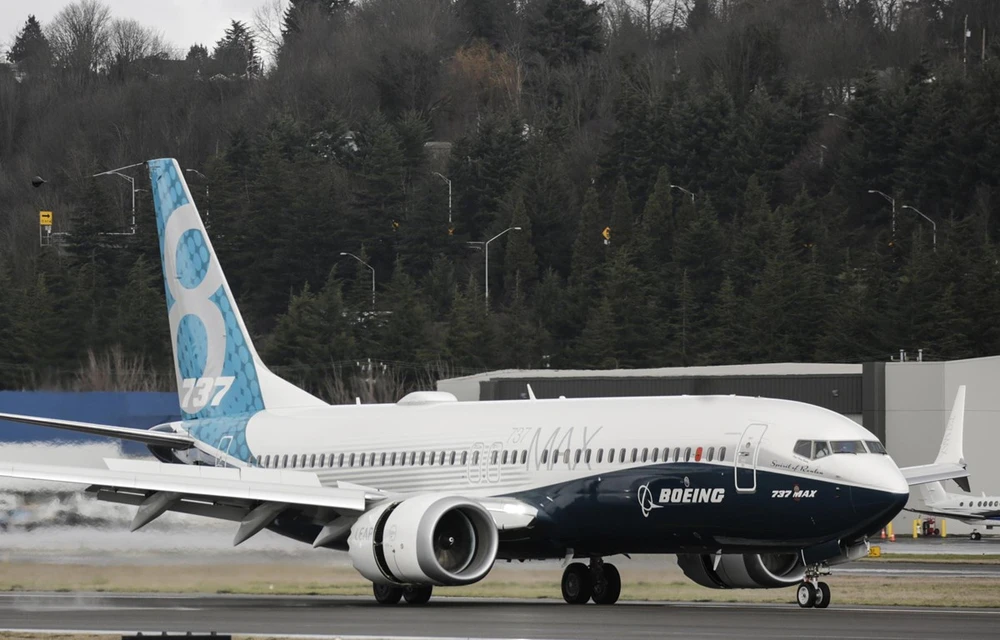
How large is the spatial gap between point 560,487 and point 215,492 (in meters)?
6.18

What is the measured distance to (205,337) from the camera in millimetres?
40344

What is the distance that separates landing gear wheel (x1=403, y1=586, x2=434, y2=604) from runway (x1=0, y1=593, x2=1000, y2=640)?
34 cm

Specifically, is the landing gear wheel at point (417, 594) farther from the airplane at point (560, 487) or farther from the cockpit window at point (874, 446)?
the cockpit window at point (874, 446)

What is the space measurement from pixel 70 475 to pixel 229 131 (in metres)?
144

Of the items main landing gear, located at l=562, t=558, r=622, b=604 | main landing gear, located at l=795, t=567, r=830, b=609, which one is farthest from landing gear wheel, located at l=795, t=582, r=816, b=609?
main landing gear, located at l=562, t=558, r=622, b=604

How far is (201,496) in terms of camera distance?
107ft

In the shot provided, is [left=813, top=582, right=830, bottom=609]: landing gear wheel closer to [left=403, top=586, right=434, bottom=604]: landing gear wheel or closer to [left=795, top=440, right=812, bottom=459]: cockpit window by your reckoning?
[left=795, top=440, right=812, bottom=459]: cockpit window

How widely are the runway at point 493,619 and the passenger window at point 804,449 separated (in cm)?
260

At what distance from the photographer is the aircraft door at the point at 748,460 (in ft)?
99.6

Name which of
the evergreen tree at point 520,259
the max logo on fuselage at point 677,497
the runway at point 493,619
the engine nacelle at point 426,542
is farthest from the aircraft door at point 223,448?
the evergreen tree at point 520,259

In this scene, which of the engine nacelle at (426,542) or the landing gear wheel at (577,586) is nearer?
the engine nacelle at (426,542)

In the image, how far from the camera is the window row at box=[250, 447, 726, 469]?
3141cm

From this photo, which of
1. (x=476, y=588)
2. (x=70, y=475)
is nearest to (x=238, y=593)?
(x=476, y=588)

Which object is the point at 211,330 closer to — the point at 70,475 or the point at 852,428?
the point at 70,475
